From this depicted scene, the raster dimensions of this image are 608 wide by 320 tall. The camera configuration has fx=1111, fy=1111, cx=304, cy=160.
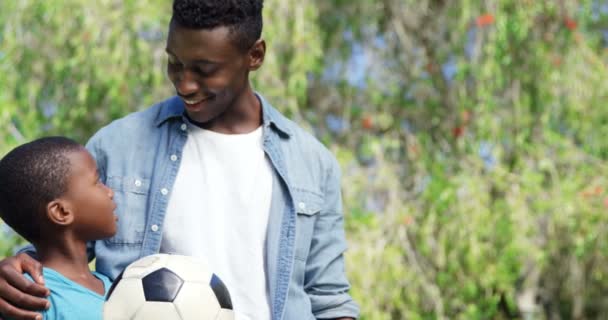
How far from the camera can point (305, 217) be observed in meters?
2.61

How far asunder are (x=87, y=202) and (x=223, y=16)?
1.68 feet

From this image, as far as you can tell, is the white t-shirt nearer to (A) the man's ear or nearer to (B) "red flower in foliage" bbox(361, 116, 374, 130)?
(A) the man's ear

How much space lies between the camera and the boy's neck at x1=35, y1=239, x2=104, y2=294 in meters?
2.36

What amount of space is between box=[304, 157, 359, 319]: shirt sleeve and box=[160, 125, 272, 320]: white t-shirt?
0.64 feet

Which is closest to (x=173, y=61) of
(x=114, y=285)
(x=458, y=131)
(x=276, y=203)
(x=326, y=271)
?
(x=276, y=203)

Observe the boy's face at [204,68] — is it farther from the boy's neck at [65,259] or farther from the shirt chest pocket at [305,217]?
the boy's neck at [65,259]

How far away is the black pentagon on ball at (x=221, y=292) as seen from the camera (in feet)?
7.42

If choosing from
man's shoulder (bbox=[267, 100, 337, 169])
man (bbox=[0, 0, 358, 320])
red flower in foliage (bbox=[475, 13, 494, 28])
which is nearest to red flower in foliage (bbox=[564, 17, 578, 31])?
red flower in foliage (bbox=[475, 13, 494, 28])

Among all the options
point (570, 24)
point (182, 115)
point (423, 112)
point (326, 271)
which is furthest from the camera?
point (423, 112)

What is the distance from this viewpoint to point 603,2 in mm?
6469

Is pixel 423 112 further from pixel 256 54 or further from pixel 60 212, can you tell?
pixel 60 212

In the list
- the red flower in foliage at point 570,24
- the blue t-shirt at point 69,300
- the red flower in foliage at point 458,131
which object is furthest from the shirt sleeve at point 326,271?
the red flower in foliage at point 570,24

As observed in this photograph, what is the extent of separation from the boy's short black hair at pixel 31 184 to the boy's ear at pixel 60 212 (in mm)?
11

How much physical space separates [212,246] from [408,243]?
361 centimetres
